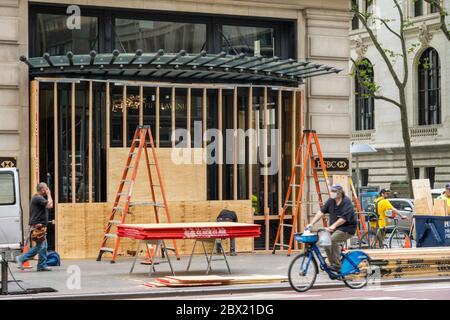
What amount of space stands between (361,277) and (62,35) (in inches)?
440

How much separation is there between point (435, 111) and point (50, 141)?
39.1 m

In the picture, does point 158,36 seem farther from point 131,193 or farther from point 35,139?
point 131,193

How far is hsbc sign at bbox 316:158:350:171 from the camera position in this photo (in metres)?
28.1

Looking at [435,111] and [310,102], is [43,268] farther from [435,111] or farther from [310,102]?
[435,111]

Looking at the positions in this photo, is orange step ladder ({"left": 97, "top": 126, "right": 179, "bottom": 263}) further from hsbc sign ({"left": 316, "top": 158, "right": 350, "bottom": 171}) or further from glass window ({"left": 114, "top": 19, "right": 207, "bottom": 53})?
hsbc sign ({"left": 316, "top": 158, "right": 350, "bottom": 171})

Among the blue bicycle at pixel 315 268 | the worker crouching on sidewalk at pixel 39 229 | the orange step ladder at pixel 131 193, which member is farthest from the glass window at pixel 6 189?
the blue bicycle at pixel 315 268

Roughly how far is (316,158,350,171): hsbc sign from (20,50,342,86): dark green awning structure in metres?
2.49

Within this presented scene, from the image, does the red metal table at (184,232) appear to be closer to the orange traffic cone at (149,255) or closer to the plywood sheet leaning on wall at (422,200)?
the orange traffic cone at (149,255)

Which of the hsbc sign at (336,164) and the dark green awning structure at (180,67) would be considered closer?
the dark green awning structure at (180,67)

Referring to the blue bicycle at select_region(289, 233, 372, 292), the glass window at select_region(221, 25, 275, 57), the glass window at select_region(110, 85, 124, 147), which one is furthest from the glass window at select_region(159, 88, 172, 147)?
the blue bicycle at select_region(289, 233, 372, 292)

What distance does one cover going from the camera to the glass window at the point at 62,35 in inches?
987

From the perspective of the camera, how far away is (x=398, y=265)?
2005 cm

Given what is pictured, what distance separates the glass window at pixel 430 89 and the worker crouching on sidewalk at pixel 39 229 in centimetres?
4098
